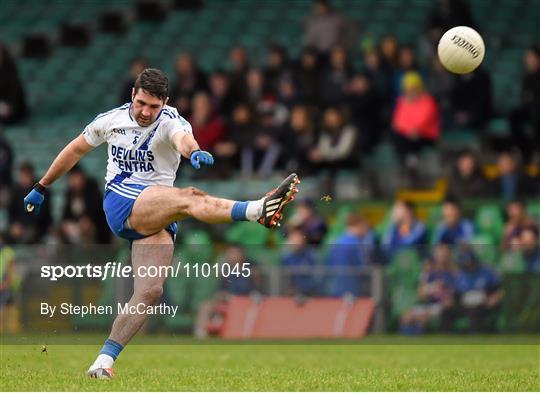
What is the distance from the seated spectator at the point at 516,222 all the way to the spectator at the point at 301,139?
3.24 m

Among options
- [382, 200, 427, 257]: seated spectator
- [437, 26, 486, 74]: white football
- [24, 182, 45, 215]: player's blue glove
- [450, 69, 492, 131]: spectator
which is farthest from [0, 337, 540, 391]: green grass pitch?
[450, 69, 492, 131]: spectator

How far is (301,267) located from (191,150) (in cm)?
777

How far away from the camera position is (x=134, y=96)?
10.4 meters

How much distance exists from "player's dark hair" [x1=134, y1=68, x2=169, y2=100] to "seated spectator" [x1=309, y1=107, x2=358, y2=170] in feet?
32.5

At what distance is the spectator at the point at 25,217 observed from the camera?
65.3 feet

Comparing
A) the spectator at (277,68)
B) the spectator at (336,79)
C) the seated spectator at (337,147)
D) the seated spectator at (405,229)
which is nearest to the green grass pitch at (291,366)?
the seated spectator at (405,229)

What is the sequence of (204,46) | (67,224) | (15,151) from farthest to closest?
(204,46)
(15,151)
(67,224)

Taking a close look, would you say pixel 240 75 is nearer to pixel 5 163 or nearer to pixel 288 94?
pixel 288 94

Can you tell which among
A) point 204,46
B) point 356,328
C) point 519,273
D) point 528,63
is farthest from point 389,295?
point 204,46

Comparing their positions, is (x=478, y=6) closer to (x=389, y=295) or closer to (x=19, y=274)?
(x=389, y=295)

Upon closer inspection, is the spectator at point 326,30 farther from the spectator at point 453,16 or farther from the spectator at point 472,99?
the spectator at point 472,99

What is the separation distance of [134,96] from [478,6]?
50.2ft

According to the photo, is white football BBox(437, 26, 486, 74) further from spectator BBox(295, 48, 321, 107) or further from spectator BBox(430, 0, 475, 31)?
spectator BBox(430, 0, 475, 31)

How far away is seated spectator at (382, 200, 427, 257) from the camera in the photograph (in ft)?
58.7
